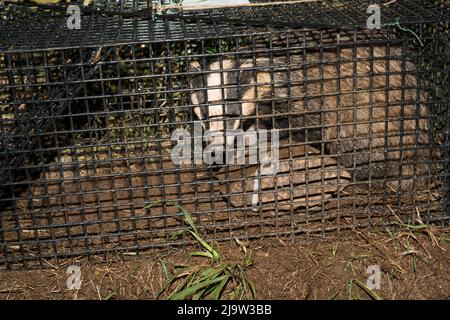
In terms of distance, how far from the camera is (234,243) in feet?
12.2

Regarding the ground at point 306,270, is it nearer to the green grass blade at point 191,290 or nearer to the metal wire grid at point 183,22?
the green grass blade at point 191,290

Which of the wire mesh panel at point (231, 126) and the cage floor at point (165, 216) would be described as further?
the cage floor at point (165, 216)

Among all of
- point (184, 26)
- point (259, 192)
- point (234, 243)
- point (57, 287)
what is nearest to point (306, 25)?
point (184, 26)

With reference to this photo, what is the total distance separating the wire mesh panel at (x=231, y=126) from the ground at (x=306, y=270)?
0.31ft

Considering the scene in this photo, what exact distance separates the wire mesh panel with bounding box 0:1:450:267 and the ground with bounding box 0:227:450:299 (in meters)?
0.10

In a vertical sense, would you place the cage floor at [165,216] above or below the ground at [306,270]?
above

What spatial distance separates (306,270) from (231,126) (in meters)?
1.24

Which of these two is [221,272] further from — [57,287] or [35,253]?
[35,253]

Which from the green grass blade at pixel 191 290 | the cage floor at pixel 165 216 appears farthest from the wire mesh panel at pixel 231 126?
the green grass blade at pixel 191 290

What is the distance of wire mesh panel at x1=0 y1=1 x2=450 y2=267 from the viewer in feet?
11.2

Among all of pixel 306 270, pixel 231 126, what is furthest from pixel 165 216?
pixel 231 126

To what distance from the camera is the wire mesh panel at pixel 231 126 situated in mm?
3408

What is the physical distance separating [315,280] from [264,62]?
1.72 meters

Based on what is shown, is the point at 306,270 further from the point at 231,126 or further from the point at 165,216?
the point at 231,126
